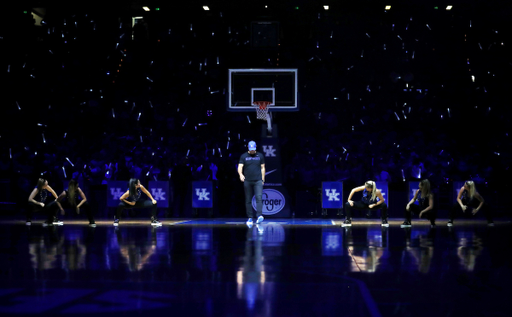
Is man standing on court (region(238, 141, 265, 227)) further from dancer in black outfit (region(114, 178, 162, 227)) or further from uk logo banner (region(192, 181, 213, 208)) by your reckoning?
uk logo banner (region(192, 181, 213, 208))

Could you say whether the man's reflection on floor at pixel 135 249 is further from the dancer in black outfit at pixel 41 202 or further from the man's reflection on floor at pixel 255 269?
the dancer in black outfit at pixel 41 202

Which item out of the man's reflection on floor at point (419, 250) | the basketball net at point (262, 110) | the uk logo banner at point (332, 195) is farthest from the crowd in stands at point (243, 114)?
the man's reflection on floor at point (419, 250)

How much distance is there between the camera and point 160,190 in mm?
18031

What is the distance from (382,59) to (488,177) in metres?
5.63

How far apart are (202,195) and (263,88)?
13.6ft

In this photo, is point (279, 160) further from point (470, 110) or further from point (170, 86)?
point (470, 110)

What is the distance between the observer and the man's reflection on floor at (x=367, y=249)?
6.64 meters

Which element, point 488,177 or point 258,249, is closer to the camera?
point 258,249

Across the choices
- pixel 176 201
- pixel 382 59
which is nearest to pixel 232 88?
pixel 176 201

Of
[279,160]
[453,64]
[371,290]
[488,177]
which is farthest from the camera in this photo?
[453,64]

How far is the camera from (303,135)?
20422 millimetres

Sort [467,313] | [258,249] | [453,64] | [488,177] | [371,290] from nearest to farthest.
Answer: [467,313] < [371,290] < [258,249] < [488,177] < [453,64]

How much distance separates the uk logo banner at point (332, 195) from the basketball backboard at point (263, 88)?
114 inches

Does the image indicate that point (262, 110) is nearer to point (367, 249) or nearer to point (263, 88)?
point (263, 88)
